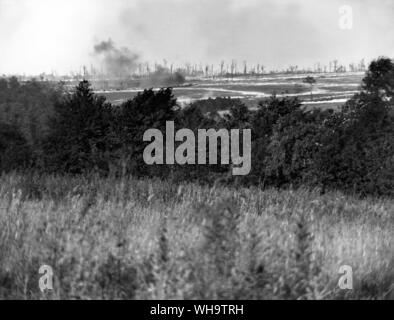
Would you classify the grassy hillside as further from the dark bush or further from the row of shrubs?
the dark bush

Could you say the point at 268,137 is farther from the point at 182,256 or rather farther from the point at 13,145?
the point at 182,256

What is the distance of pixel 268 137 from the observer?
218ft

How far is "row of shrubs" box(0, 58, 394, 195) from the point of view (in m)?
57.0

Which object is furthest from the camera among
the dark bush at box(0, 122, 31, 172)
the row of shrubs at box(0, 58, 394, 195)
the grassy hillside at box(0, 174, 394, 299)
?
the dark bush at box(0, 122, 31, 172)

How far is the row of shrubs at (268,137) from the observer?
187ft

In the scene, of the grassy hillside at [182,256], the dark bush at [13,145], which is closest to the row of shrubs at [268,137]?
the dark bush at [13,145]

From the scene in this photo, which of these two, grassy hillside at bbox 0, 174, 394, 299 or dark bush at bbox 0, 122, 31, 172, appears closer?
grassy hillside at bbox 0, 174, 394, 299

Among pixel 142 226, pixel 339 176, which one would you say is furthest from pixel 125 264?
pixel 339 176

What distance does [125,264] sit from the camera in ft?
13.6

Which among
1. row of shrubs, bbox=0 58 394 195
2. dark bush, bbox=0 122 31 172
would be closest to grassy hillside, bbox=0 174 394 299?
row of shrubs, bbox=0 58 394 195

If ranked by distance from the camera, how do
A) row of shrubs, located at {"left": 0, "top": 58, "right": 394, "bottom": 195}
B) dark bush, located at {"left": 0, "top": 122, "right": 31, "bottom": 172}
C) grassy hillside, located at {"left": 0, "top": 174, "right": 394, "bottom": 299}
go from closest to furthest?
1. grassy hillside, located at {"left": 0, "top": 174, "right": 394, "bottom": 299}
2. row of shrubs, located at {"left": 0, "top": 58, "right": 394, "bottom": 195}
3. dark bush, located at {"left": 0, "top": 122, "right": 31, "bottom": 172}

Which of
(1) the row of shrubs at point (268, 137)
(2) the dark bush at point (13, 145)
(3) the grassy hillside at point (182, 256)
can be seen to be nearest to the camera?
(3) the grassy hillside at point (182, 256)

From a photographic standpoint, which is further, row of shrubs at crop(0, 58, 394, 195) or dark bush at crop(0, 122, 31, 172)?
dark bush at crop(0, 122, 31, 172)

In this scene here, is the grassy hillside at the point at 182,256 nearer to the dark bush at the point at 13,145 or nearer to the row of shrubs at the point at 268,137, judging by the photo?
the row of shrubs at the point at 268,137
